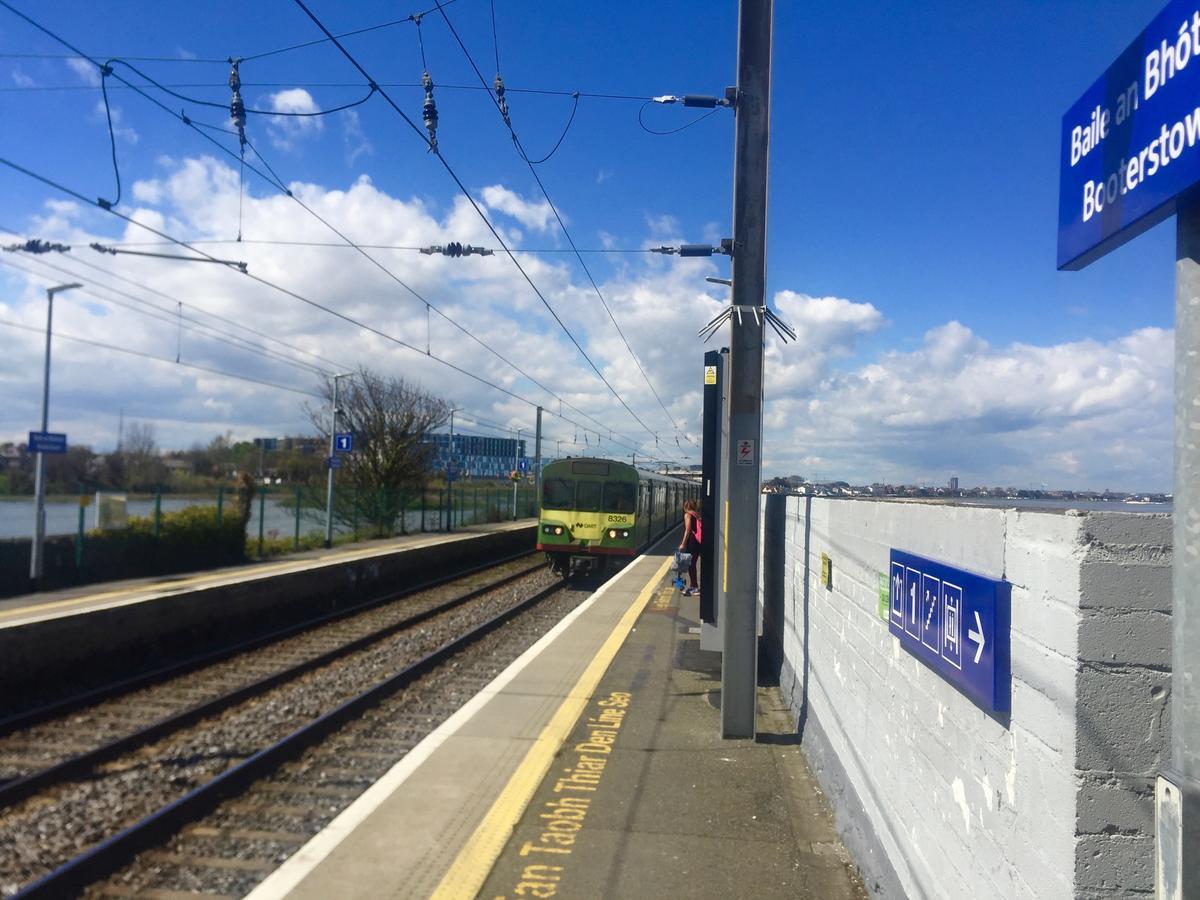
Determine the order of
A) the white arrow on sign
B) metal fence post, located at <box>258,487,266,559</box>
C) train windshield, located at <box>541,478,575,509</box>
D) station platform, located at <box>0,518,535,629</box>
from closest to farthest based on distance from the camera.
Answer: the white arrow on sign < station platform, located at <box>0,518,535,629</box> < train windshield, located at <box>541,478,575,509</box> < metal fence post, located at <box>258,487,266,559</box>

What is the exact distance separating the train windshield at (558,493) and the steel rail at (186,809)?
12.0 m

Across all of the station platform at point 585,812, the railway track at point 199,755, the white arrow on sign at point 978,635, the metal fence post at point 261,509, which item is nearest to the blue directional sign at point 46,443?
the railway track at point 199,755

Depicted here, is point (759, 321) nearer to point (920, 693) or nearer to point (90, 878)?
point (920, 693)

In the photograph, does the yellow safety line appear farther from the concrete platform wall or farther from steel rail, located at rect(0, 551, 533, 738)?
steel rail, located at rect(0, 551, 533, 738)

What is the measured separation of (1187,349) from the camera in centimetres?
205

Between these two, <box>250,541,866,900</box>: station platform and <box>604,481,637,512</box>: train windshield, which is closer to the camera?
<box>250,541,866,900</box>: station platform

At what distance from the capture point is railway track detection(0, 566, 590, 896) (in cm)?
567

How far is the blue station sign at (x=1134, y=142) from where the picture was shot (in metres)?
2.10

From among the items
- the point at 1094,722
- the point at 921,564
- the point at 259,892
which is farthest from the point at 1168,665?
the point at 259,892

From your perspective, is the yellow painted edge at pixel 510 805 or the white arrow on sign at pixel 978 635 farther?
the yellow painted edge at pixel 510 805

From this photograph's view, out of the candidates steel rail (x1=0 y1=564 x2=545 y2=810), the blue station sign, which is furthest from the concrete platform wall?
the blue station sign

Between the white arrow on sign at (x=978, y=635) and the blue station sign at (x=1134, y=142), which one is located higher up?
the blue station sign at (x=1134, y=142)

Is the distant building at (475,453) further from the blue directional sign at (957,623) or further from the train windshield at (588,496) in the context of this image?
the blue directional sign at (957,623)

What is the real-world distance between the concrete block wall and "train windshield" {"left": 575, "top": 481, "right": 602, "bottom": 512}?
17.8 m
